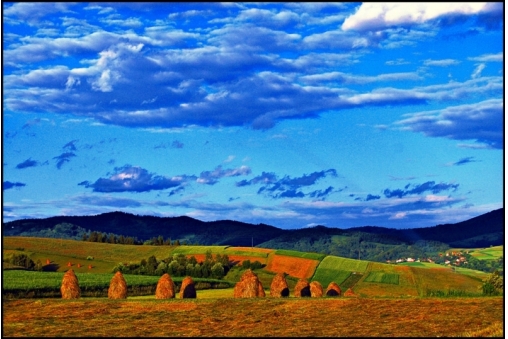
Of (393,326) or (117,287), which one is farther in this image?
(117,287)

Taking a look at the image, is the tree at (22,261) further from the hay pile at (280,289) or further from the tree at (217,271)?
the hay pile at (280,289)

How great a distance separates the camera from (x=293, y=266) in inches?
4680

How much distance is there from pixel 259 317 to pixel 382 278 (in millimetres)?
81971

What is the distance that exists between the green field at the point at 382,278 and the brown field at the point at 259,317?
72521 mm

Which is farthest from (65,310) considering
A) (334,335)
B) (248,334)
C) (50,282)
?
(50,282)

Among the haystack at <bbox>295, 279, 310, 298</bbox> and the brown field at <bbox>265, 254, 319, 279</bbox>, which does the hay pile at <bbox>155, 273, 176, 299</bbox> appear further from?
the brown field at <bbox>265, 254, 319, 279</bbox>

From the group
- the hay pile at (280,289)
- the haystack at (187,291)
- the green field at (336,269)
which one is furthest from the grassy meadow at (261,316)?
the green field at (336,269)

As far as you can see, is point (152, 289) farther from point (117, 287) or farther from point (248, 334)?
point (248, 334)

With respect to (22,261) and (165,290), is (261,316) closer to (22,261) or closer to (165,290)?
(165,290)

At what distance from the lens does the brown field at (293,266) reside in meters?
115

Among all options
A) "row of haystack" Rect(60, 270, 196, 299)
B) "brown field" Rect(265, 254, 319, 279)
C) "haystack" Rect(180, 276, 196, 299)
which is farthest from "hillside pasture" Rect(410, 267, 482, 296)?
"row of haystack" Rect(60, 270, 196, 299)

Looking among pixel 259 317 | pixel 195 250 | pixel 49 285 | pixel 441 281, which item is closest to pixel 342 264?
pixel 441 281

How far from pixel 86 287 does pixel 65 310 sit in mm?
41826

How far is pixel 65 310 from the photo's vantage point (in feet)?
114
